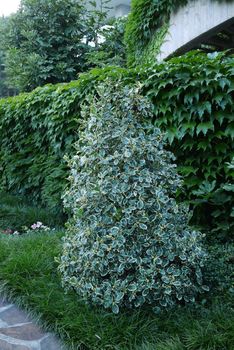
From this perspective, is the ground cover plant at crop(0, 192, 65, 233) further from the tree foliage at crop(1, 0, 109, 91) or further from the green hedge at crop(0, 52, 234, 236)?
the tree foliage at crop(1, 0, 109, 91)

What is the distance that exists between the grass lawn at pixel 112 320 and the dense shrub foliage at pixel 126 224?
3.5 inches

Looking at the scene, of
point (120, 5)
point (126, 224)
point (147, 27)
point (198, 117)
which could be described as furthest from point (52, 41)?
point (126, 224)

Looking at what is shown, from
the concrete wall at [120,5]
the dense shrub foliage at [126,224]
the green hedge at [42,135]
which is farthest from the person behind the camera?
the concrete wall at [120,5]

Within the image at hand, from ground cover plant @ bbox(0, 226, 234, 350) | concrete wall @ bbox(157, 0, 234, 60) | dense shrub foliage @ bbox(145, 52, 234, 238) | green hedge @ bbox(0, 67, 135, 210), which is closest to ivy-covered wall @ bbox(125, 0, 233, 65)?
concrete wall @ bbox(157, 0, 234, 60)

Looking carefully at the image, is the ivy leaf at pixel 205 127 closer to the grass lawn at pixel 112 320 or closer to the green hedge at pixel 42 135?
the green hedge at pixel 42 135

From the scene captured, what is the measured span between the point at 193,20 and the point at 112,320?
500cm

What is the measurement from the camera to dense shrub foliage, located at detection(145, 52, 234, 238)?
3283 millimetres

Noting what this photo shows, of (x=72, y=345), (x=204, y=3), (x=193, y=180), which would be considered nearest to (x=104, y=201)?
(x=72, y=345)

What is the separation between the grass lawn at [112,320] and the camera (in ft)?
7.19

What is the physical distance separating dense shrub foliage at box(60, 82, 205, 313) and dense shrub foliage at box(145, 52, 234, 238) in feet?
2.52

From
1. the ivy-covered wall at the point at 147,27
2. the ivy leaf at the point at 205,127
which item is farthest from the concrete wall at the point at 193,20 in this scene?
the ivy leaf at the point at 205,127

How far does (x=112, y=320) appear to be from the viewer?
7.81 ft

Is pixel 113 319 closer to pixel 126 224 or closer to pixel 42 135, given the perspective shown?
pixel 126 224

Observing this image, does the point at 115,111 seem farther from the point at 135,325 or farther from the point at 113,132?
the point at 135,325
